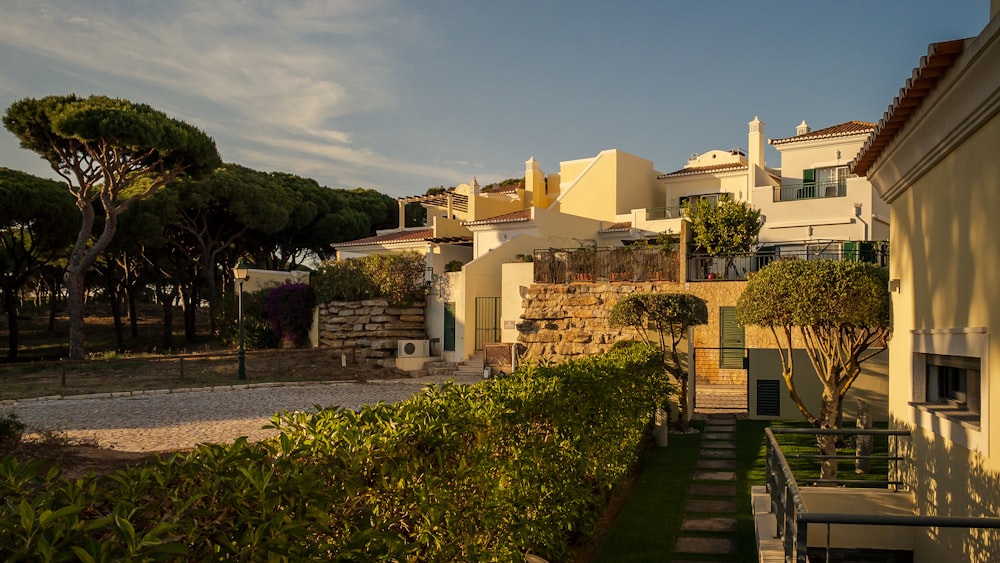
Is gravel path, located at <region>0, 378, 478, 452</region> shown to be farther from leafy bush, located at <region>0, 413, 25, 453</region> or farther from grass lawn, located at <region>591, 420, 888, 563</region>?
grass lawn, located at <region>591, 420, 888, 563</region>

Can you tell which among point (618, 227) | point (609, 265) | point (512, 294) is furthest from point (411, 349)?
point (618, 227)

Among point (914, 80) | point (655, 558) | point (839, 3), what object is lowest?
point (655, 558)

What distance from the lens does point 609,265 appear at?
20469 millimetres

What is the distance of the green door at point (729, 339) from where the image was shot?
725 inches

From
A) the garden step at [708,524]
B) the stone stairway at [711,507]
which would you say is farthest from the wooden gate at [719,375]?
the garden step at [708,524]

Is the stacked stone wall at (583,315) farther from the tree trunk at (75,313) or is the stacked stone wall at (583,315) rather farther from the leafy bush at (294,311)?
the tree trunk at (75,313)

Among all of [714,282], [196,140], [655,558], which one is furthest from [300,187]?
[655,558]

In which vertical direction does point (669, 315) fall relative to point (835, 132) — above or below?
below

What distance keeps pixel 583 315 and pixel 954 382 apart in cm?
1496

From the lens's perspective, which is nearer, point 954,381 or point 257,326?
point 954,381

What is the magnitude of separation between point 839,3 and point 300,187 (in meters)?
34.6

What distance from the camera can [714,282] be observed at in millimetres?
18922

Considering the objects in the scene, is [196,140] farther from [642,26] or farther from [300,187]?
[642,26]

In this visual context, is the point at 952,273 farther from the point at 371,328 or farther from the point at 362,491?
the point at 371,328
